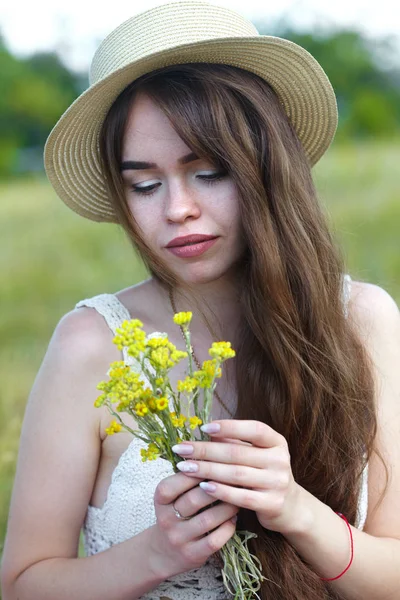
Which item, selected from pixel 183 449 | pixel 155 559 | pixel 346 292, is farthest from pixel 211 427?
pixel 346 292

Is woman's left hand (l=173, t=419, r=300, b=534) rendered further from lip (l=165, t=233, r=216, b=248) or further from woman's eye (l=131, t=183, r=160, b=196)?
woman's eye (l=131, t=183, r=160, b=196)

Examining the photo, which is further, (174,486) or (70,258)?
(70,258)

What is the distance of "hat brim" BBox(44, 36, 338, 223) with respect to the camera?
Answer: 2.13 meters

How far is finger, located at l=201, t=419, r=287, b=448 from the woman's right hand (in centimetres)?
12

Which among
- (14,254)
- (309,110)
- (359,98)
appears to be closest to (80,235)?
(14,254)

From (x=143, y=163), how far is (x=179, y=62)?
28cm

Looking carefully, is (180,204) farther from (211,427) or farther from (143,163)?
(211,427)

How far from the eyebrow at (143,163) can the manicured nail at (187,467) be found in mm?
782

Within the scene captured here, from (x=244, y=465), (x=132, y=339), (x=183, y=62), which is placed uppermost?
(x=183, y=62)

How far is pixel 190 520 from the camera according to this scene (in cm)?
175

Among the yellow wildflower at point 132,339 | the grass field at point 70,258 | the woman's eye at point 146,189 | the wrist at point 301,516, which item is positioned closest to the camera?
the yellow wildflower at point 132,339

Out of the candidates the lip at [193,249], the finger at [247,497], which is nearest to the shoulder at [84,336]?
the lip at [193,249]

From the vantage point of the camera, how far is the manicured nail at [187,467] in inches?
64.7

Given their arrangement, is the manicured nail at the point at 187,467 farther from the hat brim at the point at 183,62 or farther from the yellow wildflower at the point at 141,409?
the hat brim at the point at 183,62
